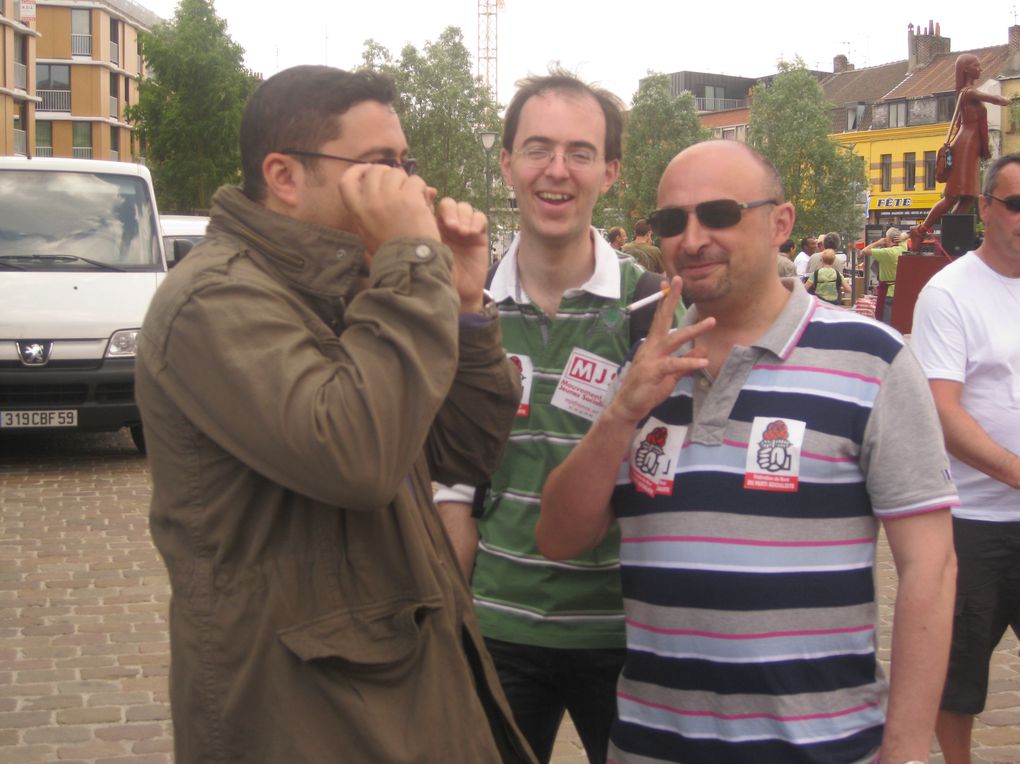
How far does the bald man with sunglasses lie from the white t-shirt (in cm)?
172

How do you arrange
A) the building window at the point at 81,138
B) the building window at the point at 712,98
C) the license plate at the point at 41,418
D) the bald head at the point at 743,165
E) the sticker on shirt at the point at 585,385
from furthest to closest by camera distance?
the building window at the point at 712,98 → the building window at the point at 81,138 → the license plate at the point at 41,418 → the sticker on shirt at the point at 585,385 → the bald head at the point at 743,165

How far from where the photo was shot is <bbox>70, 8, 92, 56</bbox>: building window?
78.4 meters

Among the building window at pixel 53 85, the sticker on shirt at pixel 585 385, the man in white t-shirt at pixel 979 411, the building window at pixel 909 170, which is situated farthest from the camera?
the building window at pixel 53 85

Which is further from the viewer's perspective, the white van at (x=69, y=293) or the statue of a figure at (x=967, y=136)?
the statue of a figure at (x=967, y=136)

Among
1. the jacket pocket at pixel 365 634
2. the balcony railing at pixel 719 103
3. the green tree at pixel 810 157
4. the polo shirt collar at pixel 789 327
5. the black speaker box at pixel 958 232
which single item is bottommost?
the jacket pocket at pixel 365 634

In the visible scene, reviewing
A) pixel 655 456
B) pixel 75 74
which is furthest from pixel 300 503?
pixel 75 74

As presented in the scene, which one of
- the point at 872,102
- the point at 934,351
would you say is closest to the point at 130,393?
the point at 934,351

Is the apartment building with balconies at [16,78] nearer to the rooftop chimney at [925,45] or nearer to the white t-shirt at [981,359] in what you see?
the rooftop chimney at [925,45]

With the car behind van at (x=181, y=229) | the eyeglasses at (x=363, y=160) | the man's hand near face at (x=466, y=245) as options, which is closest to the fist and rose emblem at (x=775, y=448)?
the man's hand near face at (x=466, y=245)

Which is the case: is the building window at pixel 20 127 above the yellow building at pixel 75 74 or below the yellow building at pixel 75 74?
below

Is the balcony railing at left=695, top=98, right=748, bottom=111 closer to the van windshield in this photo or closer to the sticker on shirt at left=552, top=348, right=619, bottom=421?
the van windshield

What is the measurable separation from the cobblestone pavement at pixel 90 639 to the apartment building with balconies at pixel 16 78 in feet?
169

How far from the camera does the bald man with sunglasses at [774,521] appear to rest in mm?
2396

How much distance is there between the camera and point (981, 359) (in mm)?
4113
